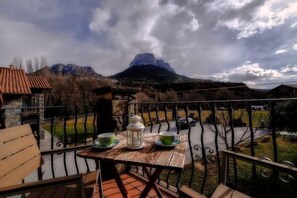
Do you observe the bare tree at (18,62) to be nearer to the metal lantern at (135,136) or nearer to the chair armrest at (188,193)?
the metal lantern at (135,136)

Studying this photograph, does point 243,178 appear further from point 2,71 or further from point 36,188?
point 2,71

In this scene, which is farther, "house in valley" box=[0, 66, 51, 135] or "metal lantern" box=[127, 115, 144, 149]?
"house in valley" box=[0, 66, 51, 135]

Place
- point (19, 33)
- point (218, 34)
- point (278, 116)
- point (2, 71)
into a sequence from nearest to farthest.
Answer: point (19, 33) < point (278, 116) < point (218, 34) < point (2, 71)

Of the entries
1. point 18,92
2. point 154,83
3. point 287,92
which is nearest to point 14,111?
point 18,92

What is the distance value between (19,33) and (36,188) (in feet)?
25.9

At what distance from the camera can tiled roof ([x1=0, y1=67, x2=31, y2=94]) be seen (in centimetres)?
1206

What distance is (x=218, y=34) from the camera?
33.9ft

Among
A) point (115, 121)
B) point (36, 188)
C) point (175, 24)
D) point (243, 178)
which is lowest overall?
point (243, 178)

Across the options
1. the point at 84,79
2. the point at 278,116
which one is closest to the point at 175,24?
the point at 278,116

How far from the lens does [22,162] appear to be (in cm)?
158

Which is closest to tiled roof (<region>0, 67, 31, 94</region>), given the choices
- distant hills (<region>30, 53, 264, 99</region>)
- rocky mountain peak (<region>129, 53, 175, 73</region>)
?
distant hills (<region>30, 53, 264, 99</region>)

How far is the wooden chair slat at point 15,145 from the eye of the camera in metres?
1.48

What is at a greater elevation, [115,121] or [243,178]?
[115,121]

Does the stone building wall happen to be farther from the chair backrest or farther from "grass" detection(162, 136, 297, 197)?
the chair backrest
